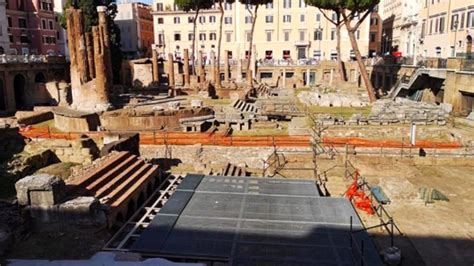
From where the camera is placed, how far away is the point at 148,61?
2271 inches

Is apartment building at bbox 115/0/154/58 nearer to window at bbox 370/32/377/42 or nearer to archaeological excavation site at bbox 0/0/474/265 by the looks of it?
archaeological excavation site at bbox 0/0/474/265

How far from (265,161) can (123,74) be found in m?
40.4

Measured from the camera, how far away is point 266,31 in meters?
63.8

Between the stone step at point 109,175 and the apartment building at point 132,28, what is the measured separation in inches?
2264

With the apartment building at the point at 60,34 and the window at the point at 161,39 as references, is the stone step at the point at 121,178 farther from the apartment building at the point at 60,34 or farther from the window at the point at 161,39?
the window at the point at 161,39

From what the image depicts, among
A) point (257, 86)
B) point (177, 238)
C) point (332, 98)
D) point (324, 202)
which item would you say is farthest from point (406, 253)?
point (257, 86)

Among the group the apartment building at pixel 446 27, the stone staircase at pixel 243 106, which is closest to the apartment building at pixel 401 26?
the apartment building at pixel 446 27

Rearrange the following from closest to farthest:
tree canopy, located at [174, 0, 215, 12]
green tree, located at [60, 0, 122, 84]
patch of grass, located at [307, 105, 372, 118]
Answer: patch of grass, located at [307, 105, 372, 118] → green tree, located at [60, 0, 122, 84] → tree canopy, located at [174, 0, 215, 12]

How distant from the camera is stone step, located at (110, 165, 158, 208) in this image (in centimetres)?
1256

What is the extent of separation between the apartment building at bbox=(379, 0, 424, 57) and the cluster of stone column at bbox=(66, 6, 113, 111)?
3207cm

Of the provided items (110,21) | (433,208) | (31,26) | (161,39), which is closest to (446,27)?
(433,208)

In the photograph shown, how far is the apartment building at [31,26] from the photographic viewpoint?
52.5m

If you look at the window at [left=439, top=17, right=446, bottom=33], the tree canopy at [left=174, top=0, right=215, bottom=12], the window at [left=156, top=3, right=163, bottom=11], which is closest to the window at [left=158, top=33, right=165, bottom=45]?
the window at [left=156, top=3, right=163, bottom=11]

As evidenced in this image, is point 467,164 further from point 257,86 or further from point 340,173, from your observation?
point 257,86
